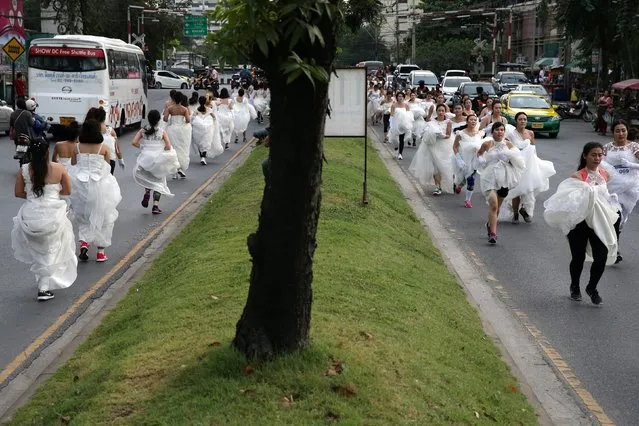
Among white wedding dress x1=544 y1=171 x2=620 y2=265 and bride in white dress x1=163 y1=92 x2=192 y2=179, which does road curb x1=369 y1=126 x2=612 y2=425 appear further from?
bride in white dress x1=163 y1=92 x2=192 y2=179

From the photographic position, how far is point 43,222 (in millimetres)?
10164

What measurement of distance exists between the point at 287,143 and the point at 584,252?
19.7 ft

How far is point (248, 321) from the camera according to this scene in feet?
20.7

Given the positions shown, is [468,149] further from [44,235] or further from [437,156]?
[44,235]

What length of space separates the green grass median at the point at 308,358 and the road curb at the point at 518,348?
0.20 metres

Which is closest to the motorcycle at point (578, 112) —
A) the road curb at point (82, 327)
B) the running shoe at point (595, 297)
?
the road curb at point (82, 327)

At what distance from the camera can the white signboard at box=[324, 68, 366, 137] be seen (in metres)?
15.9

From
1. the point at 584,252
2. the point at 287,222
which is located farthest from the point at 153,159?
the point at 287,222

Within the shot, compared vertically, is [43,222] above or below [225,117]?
below

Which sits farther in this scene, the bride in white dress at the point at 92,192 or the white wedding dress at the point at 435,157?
the white wedding dress at the point at 435,157

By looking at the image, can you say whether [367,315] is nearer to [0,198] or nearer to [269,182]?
[269,182]

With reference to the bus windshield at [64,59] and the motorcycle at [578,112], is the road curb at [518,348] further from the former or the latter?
the motorcycle at [578,112]

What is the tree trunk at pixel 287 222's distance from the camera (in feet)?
19.1

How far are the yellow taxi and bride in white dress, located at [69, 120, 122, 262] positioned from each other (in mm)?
25170
